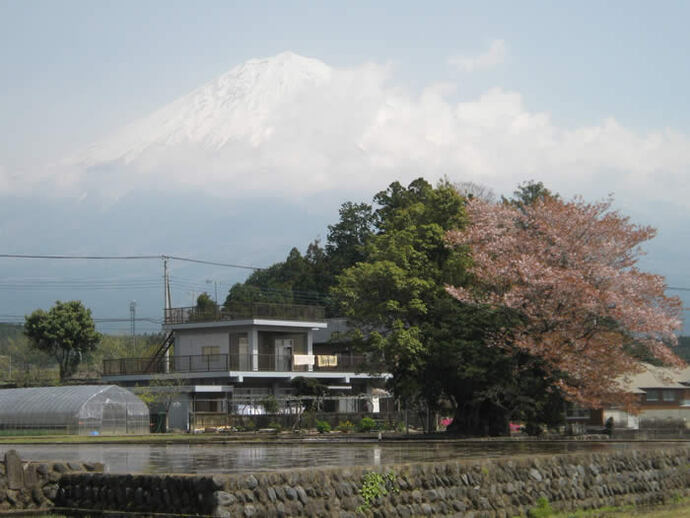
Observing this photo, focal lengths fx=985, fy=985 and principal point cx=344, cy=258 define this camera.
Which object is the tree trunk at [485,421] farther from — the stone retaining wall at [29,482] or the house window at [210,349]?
the house window at [210,349]

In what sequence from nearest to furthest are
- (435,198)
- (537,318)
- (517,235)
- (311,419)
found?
(537,318), (517,235), (435,198), (311,419)

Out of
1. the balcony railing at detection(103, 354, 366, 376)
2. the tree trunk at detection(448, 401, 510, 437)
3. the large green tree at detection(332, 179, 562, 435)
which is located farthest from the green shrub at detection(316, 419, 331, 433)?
the balcony railing at detection(103, 354, 366, 376)

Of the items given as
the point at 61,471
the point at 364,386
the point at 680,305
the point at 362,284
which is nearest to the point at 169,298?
the point at 364,386

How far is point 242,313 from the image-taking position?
64312 millimetres

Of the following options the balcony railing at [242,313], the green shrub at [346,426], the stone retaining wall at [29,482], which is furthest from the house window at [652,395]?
the stone retaining wall at [29,482]

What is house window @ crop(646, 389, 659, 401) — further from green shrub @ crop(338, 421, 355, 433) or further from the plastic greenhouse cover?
the plastic greenhouse cover

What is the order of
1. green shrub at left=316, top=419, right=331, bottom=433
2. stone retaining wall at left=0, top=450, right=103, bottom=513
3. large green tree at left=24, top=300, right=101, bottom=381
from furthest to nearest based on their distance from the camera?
large green tree at left=24, top=300, right=101, bottom=381 < green shrub at left=316, top=419, right=331, bottom=433 < stone retaining wall at left=0, top=450, right=103, bottom=513

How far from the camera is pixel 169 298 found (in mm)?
70938

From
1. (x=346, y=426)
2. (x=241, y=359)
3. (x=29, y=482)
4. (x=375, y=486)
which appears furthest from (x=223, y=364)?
(x=375, y=486)

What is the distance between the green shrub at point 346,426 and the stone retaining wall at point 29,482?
34.9m

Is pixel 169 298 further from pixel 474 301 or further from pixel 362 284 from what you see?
pixel 474 301

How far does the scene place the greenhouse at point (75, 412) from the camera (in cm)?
5075

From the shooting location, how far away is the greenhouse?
50750 mm

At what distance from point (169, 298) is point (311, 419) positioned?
22.4m
